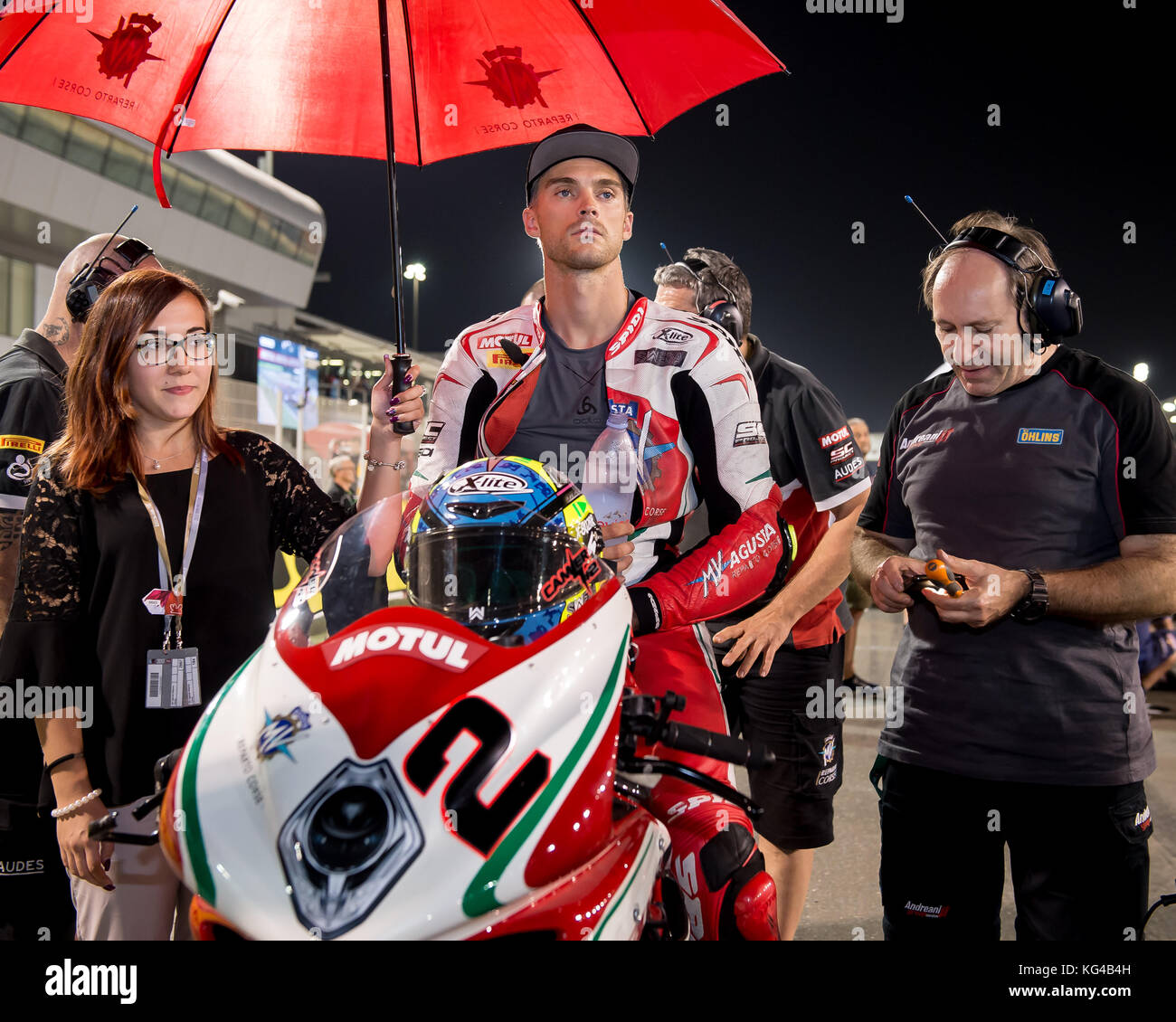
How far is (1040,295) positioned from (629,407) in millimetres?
1187

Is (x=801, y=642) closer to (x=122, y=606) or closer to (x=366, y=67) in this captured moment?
(x=122, y=606)

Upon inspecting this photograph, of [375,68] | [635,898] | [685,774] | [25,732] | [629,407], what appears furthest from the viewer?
[375,68]

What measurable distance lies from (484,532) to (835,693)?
2.71 metres

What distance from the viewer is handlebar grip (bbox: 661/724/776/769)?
5.42ft

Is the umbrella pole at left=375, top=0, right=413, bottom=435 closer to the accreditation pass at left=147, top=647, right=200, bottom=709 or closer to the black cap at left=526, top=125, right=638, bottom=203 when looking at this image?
the black cap at left=526, top=125, right=638, bottom=203

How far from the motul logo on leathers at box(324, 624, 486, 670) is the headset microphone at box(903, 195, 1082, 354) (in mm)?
Result: 1961

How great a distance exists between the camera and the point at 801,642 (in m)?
4.04

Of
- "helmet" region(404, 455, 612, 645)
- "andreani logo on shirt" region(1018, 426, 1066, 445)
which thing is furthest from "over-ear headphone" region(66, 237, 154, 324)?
"andreani logo on shirt" region(1018, 426, 1066, 445)

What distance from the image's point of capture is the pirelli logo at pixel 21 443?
3.20m

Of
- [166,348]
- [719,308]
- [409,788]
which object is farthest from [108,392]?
A: [719,308]

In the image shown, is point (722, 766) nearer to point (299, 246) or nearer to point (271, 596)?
point (271, 596)

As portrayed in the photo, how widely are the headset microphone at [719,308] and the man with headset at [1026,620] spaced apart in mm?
1407
